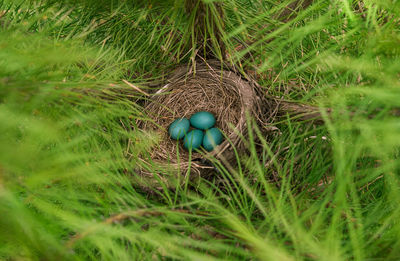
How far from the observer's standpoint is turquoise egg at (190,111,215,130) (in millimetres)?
1170

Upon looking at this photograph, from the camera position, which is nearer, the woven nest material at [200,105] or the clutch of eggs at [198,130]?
the woven nest material at [200,105]

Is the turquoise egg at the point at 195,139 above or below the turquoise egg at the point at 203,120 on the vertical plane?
below

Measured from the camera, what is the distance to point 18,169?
1.41 ft

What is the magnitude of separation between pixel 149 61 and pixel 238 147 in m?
0.35

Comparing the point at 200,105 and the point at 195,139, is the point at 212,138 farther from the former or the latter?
the point at 200,105

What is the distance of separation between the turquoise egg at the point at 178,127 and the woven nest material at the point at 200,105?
0.03 m

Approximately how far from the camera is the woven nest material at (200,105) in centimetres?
95

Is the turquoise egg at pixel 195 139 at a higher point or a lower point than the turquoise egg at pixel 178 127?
lower

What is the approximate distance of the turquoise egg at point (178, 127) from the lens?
115 cm

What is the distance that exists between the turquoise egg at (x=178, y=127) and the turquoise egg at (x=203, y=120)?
0.11 ft

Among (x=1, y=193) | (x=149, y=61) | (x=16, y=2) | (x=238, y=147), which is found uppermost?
(x=16, y=2)

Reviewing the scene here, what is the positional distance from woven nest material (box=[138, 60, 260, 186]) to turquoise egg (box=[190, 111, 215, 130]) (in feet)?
0.13

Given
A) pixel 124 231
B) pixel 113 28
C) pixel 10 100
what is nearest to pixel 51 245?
pixel 124 231

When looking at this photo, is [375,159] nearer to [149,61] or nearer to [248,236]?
[248,236]
